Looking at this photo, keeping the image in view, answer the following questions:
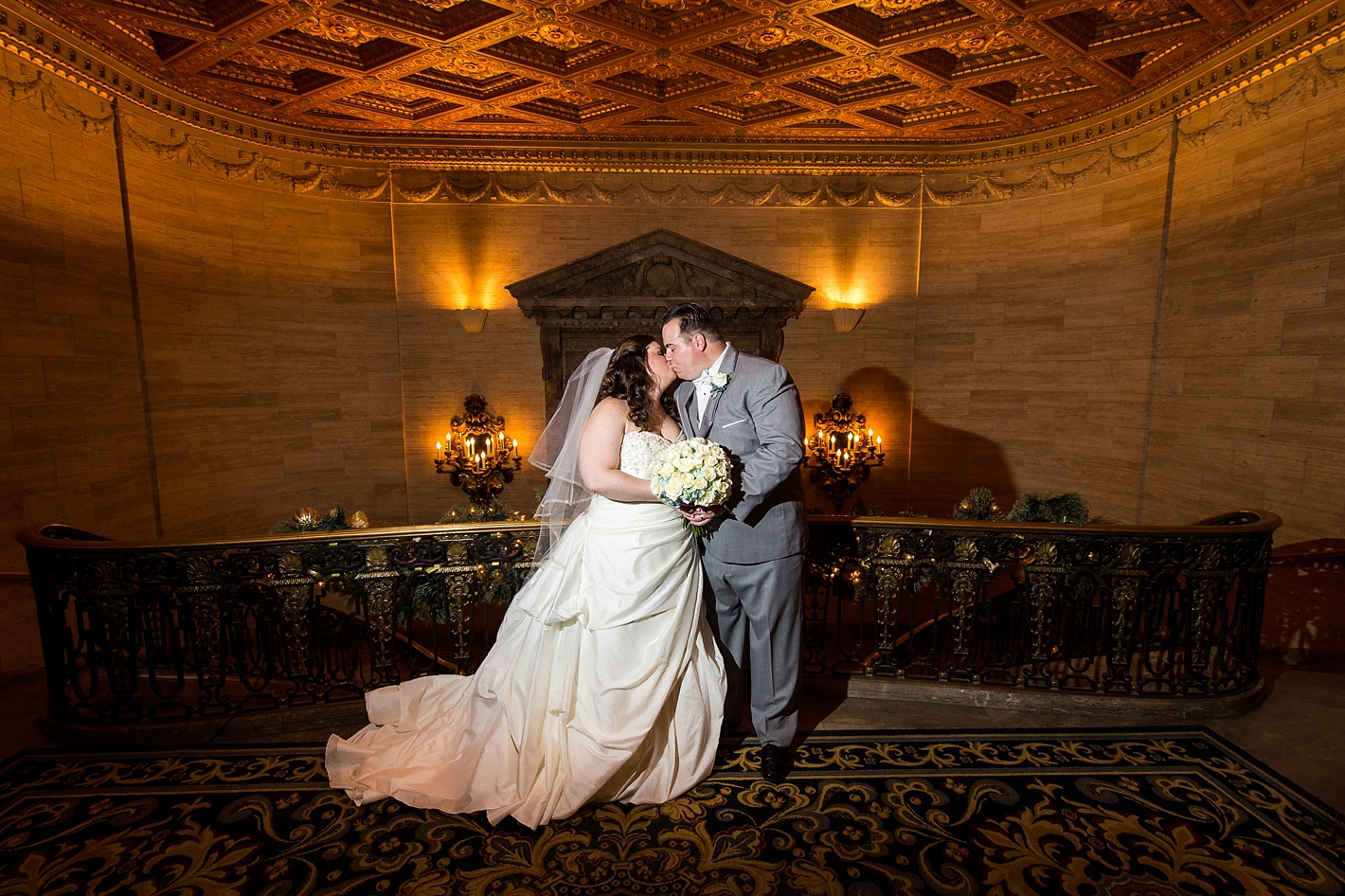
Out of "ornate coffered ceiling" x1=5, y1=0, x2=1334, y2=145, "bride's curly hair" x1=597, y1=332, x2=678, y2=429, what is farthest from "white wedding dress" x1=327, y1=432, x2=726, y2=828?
"ornate coffered ceiling" x1=5, y1=0, x2=1334, y2=145

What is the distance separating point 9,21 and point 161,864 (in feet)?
21.2

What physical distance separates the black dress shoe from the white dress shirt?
1.68 meters

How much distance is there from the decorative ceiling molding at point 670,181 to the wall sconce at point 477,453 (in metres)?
2.99

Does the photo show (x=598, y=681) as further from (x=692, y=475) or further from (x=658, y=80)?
(x=658, y=80)

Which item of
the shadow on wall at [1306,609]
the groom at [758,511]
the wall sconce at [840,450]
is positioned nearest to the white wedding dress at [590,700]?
the groom at [758,511]

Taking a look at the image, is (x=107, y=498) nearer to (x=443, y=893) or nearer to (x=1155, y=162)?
(x=443, y=893)

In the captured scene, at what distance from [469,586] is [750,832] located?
207 cm

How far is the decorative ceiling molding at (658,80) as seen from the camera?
506 cm

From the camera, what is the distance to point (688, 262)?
310 inches

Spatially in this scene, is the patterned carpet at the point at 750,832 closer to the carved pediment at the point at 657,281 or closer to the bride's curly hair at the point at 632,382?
the bride's curly hair at the point at 632,382

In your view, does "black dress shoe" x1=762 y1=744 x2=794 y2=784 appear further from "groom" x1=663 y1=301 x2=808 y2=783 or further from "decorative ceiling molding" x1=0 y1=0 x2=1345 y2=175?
"decorative ceiling molding" x1=0 y1=0 x2=1345 y2=175

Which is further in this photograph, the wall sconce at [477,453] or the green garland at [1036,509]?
the wall sconce at [477,453]

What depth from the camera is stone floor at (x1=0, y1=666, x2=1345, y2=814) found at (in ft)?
10.00

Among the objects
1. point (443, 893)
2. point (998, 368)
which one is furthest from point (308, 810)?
point (998, 368)
